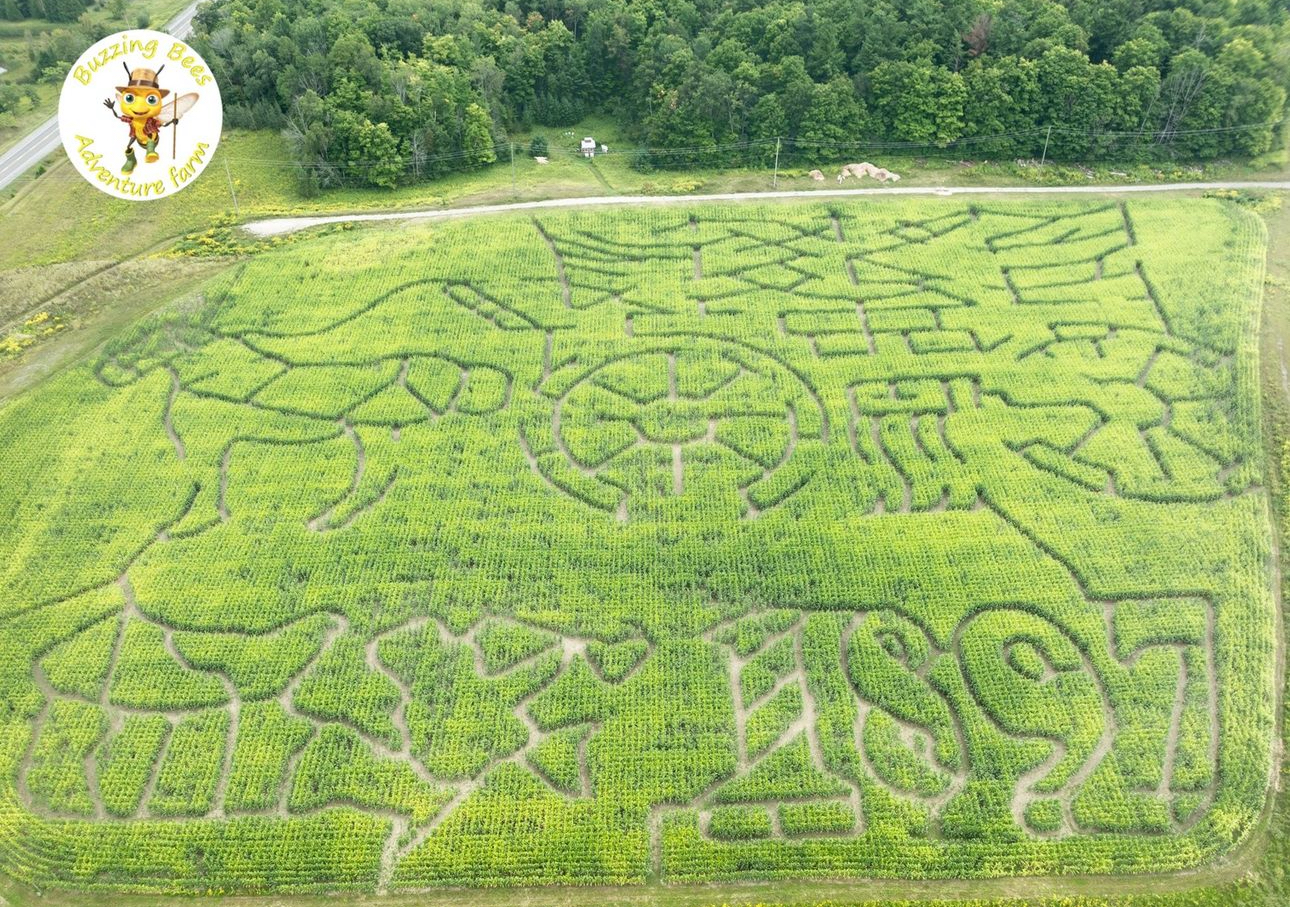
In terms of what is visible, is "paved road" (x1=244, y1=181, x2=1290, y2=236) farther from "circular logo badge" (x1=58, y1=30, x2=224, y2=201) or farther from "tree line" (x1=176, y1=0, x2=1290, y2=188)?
"circular logo badge" (x1=58, y1=30, x2=224, y2=201)

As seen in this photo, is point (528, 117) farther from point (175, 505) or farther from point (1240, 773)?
point (1240, 773)

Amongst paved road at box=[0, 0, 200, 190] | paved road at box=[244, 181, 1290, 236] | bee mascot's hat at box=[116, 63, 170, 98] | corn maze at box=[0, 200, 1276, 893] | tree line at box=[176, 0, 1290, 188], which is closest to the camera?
corn maze at box=[0, 200, 1276, 893]

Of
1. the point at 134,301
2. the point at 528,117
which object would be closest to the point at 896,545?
the point at 134,301

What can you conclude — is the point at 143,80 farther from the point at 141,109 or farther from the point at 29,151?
the point at 29,151

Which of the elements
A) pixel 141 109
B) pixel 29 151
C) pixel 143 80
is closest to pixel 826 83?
pixel 143 80

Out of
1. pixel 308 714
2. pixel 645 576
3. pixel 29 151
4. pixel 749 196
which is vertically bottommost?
pixel 308 714

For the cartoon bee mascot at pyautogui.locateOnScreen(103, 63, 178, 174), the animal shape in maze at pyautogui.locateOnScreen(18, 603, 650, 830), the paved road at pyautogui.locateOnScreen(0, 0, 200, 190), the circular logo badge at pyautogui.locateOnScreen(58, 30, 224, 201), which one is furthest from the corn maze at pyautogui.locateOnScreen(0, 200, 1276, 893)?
the paved road at pyautogui.locateOnScreen(0, 0, 200, 190)

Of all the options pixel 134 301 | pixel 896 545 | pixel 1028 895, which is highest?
pixel 134 301
